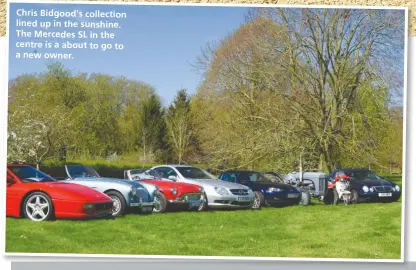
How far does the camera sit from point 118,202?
41.0ft

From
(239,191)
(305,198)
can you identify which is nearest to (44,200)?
(239,191)

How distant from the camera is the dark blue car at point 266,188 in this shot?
12727 mm

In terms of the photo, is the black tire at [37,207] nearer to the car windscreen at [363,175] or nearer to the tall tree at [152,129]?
the tall tree at [152,129]

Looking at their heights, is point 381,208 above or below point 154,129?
below

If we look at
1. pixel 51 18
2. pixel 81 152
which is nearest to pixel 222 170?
pixel 81 152

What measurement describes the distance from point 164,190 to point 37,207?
2071 millimetres

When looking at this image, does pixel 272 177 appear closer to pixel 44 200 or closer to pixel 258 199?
pixel 258 199

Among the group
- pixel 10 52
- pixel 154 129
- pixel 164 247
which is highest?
pixel 10 52

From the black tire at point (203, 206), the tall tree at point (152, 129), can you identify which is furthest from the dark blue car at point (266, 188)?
the tall tree at point (152, 129)

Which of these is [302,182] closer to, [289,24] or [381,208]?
[381,208]

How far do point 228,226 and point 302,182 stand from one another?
1518 mm

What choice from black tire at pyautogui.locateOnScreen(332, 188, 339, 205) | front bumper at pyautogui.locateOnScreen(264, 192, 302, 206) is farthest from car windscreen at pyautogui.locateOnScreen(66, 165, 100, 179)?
black tire at pyautogui.locateOnScreen(332, 188, 339, 205)

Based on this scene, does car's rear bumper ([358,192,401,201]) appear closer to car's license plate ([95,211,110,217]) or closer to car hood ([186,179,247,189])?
car hood ([186,179,247,189])

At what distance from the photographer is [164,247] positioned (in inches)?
476
